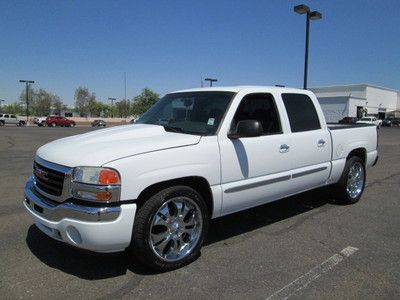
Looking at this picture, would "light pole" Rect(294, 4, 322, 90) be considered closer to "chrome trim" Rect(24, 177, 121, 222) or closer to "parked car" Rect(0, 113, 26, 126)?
"chrome trim" Rect(24, 177, 121, 222)

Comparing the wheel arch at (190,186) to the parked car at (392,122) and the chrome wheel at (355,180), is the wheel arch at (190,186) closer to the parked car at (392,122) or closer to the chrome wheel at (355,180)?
the chrome wheel at (355,180)

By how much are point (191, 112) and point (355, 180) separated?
11.6ft

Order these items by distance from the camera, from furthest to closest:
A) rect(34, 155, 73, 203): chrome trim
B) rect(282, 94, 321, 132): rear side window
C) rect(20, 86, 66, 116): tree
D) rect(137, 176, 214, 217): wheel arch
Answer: rect(20, 86, 66, 116): tree → rect(282, 94, 321, 132): rear side window → rect(137, 176, 214, 217): wheel arch → rect(34, 155, 73, 203): chrome trim

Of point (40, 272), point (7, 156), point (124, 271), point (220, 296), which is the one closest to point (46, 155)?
point (40, 272)

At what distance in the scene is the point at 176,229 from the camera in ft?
13.4

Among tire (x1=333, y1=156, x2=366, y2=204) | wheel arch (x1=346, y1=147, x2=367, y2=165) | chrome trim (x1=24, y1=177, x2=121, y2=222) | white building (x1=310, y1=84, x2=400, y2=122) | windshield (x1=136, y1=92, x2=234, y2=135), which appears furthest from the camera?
white building (x1=310, y1=84, x2=400, y2=122)

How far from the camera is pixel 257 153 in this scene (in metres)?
4.71

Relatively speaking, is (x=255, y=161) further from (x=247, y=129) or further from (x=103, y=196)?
(x=103, y=196)

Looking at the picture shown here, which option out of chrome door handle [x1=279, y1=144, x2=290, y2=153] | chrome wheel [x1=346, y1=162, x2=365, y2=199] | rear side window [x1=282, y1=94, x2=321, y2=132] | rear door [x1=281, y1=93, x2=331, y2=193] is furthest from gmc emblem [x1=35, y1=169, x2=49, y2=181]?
chrome wheel [x1=346, y1=162, x2=365, y2=199]

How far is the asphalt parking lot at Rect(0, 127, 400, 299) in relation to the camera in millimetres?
3553

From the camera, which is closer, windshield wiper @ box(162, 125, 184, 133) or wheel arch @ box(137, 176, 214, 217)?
wheel arch @ box(137, 176, 214, 217)

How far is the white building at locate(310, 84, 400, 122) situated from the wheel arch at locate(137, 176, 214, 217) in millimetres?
73922

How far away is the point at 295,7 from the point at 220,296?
47.8 ft

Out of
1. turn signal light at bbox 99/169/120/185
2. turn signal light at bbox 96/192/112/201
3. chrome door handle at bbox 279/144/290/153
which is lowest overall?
turn signal light at bbox 96/192/112/201
